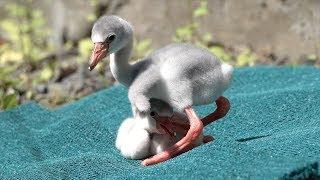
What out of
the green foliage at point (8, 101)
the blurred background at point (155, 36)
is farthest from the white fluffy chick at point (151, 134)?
the blurred background at point (155, 36)

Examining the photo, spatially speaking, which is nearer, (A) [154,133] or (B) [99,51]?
(B) [99,51]

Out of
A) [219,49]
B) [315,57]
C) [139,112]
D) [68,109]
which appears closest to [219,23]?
[219,49]

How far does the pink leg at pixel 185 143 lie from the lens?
186 centimetres

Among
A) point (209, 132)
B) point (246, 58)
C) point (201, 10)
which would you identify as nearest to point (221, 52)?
point (246, 58)

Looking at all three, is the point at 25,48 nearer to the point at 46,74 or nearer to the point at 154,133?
the point at 46,74

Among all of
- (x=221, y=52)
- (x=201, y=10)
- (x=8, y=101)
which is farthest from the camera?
(x=221, y=52)

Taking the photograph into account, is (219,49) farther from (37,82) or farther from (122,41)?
(122,41)

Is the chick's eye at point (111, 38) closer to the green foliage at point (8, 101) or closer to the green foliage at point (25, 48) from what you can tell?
the green foliage at point (8, 101)

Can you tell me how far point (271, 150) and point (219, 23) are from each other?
206 centimetres

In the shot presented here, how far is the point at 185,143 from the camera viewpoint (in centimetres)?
187

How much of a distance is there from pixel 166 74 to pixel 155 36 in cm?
217

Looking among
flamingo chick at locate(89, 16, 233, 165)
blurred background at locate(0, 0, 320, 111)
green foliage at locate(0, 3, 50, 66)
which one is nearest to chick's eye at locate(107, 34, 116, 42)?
flamingo chick at locate(89, 16, 233, 165)

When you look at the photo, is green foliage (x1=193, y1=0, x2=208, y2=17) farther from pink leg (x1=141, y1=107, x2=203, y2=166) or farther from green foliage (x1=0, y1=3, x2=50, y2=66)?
pink leg (x1=141, y1=107, x2=203, y2=166)

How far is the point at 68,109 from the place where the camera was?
105 inches
